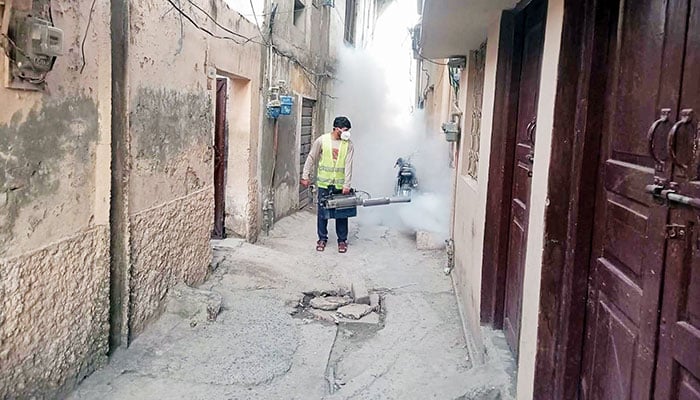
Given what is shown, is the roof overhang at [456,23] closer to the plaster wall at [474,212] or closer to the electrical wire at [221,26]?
the plaster wall at [474,212]

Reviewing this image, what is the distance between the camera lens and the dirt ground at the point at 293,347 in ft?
11.7

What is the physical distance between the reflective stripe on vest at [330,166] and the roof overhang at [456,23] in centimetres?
197

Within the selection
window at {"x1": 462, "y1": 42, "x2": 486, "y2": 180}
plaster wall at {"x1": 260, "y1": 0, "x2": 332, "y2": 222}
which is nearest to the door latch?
window at {"x1": 462, "y1": 42, "x2": 486, "y2": 180}

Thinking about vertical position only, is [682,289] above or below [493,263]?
above

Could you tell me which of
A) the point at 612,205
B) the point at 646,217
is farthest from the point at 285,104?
the point at 646,217

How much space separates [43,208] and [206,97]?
8.81 ft

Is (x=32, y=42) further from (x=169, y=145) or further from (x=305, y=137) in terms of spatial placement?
(x=305, y=137)

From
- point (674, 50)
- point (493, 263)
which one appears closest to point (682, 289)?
point (674, 50)

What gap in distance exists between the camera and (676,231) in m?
1.54

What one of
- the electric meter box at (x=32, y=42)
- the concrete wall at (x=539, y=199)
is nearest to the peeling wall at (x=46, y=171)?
the electric meter box at (x=32, y=42)

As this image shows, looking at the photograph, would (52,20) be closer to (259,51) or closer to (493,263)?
(493,263)

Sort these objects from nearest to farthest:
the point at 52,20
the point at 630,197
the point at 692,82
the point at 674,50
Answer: the point at 692,82
the point at 674,50
the point at 630,197
the point at 52,20

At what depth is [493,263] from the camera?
4.11 m

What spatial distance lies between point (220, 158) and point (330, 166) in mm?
1312
